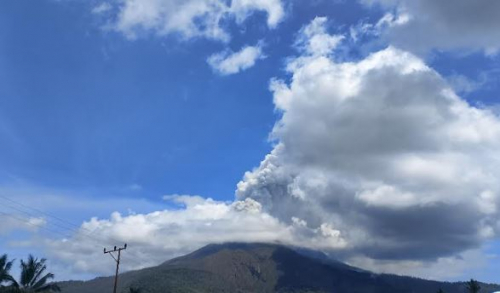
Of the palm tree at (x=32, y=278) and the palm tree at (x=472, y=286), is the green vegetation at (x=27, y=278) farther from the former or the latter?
the palm tree at (x=472, y=286)

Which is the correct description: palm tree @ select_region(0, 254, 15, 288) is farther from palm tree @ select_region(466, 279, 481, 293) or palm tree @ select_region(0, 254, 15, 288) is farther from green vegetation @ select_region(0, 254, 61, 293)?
palm tree @ select_region(466, 279, 481, 293)

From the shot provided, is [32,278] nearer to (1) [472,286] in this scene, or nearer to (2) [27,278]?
(2) [27,278]

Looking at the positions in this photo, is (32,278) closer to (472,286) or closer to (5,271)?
(5,271)

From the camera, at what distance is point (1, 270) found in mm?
64188

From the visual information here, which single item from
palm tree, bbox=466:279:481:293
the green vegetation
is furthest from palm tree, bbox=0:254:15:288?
palm tree, bbox=466:279:481:293

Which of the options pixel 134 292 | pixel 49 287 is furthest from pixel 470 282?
pixel 49 287

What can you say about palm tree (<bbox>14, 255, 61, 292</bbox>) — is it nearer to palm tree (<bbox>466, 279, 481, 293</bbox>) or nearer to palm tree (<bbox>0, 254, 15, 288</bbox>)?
palm tree (<bbox>0, 254, 15, 288</bbox>)

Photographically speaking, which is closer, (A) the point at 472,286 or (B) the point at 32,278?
(B) the point at 32,278

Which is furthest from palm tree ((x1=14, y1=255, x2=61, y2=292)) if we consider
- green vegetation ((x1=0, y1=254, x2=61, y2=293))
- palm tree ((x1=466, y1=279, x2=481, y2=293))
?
palm tree ((x1=466, y1=279, x2=481, y2=293))

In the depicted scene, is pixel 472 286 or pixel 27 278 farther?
pixel 472 286

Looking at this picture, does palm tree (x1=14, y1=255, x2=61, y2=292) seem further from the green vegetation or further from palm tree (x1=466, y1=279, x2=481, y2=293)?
palm tree (x1=466, y1=279, x2=481, y2=293)

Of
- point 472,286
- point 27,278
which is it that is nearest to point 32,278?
point 27,278

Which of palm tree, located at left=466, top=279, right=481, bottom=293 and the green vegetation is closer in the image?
the green vegetation

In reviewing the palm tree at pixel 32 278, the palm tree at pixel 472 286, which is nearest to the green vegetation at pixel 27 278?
the palm tree at pixel 32 278
